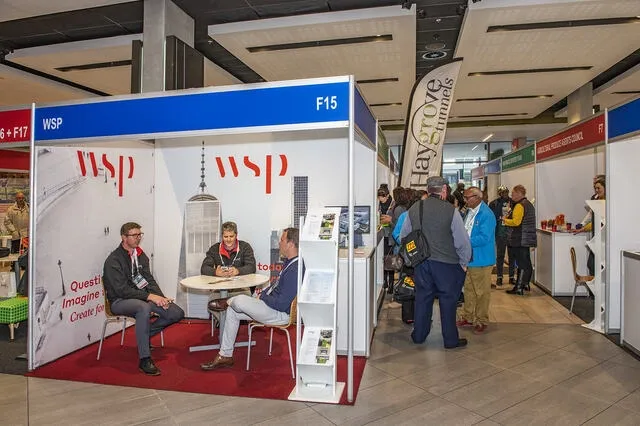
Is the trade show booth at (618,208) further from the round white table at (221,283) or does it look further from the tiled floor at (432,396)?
the round white table at (221,283)

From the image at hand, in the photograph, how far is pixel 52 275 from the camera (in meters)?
3.83

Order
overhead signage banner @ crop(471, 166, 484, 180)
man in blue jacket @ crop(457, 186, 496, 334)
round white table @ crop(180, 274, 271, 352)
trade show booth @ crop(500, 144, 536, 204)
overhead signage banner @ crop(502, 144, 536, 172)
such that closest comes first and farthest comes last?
round white table @ crop(180, 274, 271, 352), man in blue jacket @ crop(457, 186, 496, 334), overhead signage banner @ crop(502, 144, 536, 172), trade show booth @ crop(500, 144, 536, 204), overhead signage banner @ crop(471, 166, 484, 180)

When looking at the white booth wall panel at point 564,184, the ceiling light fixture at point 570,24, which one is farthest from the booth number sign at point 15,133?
the white booth wall panel at point 564,184

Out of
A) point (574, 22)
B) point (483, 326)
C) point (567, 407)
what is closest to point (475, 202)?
point (483, 326)

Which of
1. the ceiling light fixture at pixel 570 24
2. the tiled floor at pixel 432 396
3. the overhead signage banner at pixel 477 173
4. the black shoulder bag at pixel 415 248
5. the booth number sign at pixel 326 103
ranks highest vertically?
the ceiling light fixture at pixel 570 24

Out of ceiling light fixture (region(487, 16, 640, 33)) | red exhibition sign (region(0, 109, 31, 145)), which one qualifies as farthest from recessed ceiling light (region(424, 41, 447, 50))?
red exhibition sign (region(0, 109, 31, 145))

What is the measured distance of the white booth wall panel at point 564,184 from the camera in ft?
23.2

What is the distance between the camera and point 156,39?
493 cm

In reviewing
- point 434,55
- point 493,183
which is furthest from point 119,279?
point 493,183

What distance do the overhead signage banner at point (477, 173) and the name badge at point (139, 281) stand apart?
1299 centimetres

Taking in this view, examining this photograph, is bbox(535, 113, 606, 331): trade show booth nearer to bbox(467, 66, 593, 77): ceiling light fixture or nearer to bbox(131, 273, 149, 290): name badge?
bbox(467, 66, 593, 77): ceiling light fixture

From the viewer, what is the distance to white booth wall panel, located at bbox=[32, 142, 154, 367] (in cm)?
375

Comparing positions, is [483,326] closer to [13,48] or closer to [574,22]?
[574,22]

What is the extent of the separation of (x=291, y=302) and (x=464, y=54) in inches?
189
